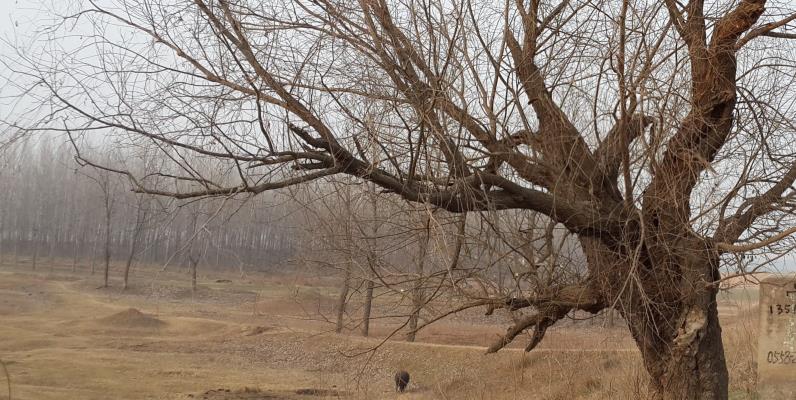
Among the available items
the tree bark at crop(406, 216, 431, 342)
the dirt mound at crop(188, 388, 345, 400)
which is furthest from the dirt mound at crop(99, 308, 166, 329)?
the tree bark at crop(406, 216, 431, 342)

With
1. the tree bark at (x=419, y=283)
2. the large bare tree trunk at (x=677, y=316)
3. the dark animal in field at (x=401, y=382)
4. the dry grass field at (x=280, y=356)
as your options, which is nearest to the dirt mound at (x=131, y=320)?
the dry grass field at (x=280, y=356)

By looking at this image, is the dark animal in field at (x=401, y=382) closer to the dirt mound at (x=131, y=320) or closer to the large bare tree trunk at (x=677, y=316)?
the large bare tree trunk at (x=677, y=316)

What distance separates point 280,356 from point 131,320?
26.2 feet

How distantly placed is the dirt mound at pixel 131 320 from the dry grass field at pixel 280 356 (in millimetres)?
76

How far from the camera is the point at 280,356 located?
23.0 m

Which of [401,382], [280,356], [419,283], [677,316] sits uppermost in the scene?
[419,283]

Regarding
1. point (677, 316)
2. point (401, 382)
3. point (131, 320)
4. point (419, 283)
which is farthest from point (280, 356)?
point (677, 316)

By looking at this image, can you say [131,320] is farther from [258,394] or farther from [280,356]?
[258,394]

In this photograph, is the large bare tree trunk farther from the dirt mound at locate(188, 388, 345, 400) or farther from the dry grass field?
the dirt mound at locate(188, 388, 345, 400)

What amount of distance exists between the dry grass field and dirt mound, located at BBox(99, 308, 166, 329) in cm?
8

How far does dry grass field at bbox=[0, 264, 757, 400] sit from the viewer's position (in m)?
10.8

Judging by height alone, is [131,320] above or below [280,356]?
above

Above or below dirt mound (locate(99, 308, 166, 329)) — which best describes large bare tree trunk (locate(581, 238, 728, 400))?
above

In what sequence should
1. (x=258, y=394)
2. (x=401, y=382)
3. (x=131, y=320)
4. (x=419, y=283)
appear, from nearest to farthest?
(x=419, y=283), (x=258, y=394), (x=401, y=382), (x=131, y=320)
